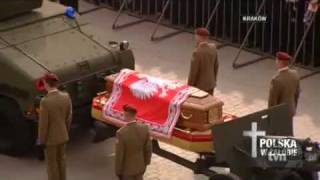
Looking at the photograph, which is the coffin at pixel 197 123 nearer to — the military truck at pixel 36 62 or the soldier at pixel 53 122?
the soldier at pixel 53 122

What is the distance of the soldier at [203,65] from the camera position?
13.7m

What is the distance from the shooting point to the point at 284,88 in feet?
41.4

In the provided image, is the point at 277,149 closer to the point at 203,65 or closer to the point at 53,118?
the point at 53,118

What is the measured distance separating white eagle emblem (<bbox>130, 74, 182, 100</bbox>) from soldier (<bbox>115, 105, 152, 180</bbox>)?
1.15m

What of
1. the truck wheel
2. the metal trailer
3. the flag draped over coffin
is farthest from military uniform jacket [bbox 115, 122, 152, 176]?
the truck wheel

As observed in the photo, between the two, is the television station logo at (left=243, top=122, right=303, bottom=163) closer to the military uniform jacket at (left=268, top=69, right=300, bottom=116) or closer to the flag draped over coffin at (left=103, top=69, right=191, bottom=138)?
the flag draped over coffin at (left=103, top=69, right=191, bottom=138)

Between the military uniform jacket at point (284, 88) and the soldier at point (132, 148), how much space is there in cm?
225

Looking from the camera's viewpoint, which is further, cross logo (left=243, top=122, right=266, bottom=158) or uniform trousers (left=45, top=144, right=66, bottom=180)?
uniform trousers (left=45, top=144, right=66, bottom=180)

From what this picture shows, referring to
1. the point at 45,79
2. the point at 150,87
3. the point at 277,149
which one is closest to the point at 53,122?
the point at 45,79

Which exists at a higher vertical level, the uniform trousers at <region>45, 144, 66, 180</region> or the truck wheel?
the truck wheel

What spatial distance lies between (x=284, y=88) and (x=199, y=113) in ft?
4.88

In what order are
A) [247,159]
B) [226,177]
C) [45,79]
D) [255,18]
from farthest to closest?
[255,18] < [45,79] < [247,159] < [226,177]

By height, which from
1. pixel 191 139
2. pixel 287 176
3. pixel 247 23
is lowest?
pixel 287 176

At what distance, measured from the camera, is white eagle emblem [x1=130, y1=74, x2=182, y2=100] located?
12297 millimetres
